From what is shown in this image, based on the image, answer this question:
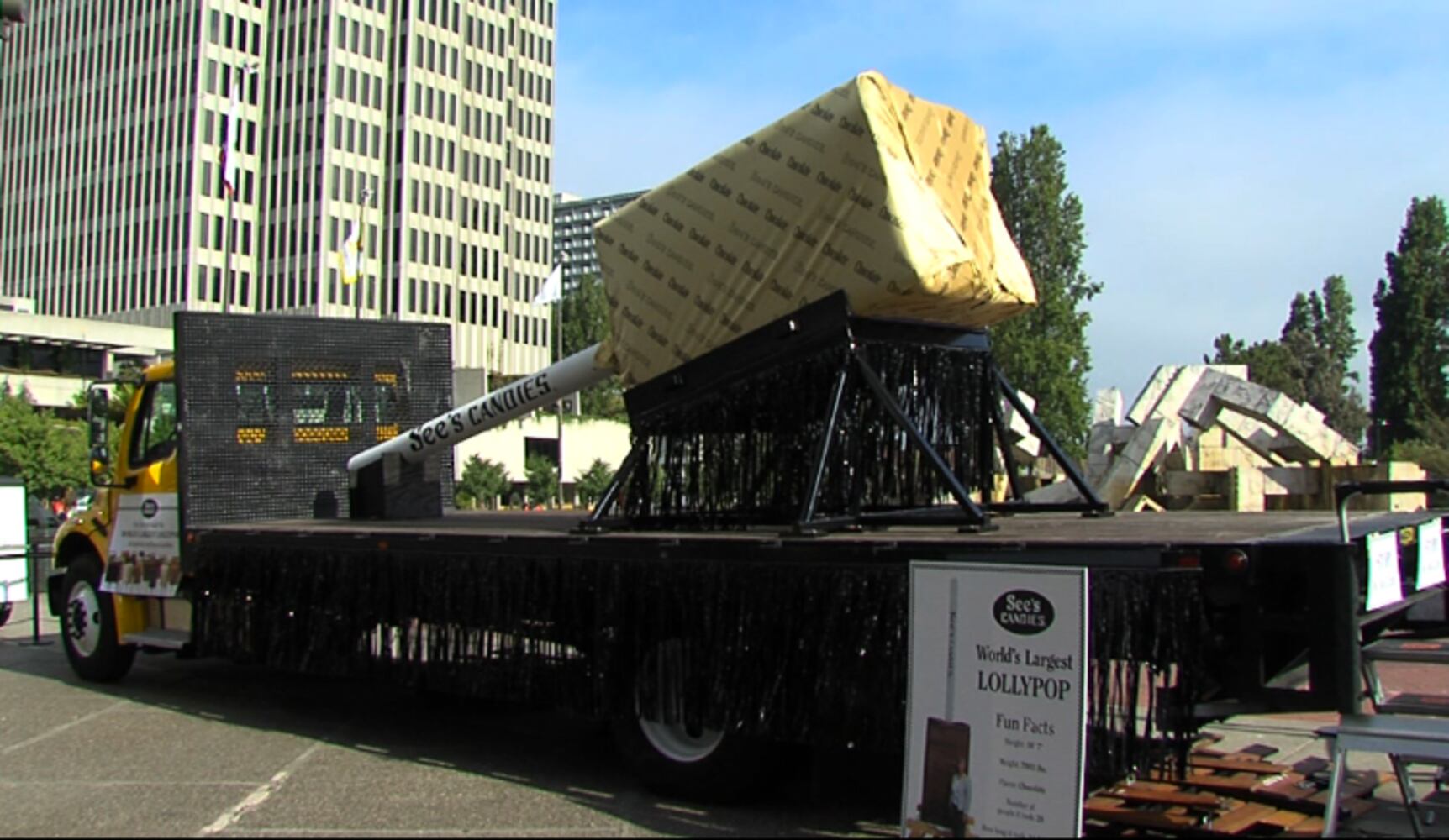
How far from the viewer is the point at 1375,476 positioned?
58.9 ft

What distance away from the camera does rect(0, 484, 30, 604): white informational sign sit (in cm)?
1413

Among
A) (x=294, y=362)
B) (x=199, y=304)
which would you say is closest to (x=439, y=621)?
(x=294, y=362)

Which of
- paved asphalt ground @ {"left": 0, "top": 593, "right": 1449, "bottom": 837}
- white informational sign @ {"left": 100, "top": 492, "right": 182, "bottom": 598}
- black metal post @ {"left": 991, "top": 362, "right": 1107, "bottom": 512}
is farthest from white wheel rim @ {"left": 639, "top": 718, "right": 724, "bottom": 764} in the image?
white informational sign @ {"left": 100, "top": 492, "right": 182, "bottom": 598}

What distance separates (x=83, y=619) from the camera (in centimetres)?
1060

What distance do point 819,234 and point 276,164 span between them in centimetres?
9226

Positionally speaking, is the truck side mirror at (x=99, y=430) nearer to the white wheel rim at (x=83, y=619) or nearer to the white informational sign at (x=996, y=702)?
the white wheel rim at (x=83, y=619)

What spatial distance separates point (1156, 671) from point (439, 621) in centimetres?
423

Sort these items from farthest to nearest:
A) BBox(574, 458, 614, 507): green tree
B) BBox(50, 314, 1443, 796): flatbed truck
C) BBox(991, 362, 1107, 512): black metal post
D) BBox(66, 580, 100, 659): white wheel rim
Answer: BBox(574, 458, 614, 507): green tree < BBox(66, 580, 100, 659): white wheel rim < BBox(991, 362, 1107, 512): black metal post < BBox(50, 314, 1443, 796): flatbed truck

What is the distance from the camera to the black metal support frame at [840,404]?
6277 millimetres

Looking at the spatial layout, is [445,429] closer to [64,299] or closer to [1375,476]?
[1375,476]

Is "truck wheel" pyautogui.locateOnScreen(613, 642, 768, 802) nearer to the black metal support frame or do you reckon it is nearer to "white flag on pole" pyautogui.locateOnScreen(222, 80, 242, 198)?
the black metal support frame

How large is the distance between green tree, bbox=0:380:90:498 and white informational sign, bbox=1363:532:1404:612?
46.0 meters

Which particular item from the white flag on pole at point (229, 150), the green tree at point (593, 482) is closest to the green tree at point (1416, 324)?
the green tree at point (593, 482)

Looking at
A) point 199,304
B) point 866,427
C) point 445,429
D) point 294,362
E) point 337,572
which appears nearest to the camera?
point 866,427
